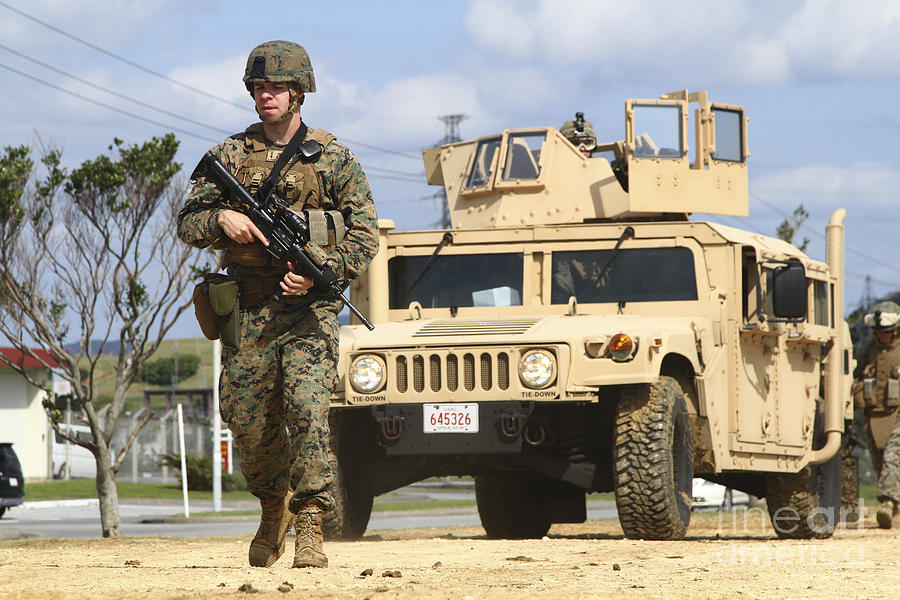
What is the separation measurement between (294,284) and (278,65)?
94cm

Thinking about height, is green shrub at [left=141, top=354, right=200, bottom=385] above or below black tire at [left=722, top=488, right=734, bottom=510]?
above

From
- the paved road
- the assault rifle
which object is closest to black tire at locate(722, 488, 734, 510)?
the paved road

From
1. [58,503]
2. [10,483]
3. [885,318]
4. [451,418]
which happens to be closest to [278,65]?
[451,418]

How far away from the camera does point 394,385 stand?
9.43m

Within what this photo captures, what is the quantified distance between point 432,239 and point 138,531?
9.72 m

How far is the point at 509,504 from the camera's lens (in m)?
12.3

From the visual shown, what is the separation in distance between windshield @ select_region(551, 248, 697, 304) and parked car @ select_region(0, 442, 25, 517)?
49.2 ft

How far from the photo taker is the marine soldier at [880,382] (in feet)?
45.2

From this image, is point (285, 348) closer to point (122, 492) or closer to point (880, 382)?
point (880, 382)

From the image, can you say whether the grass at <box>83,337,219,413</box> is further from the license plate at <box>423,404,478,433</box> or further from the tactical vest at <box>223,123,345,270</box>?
the tactical vest at <box>223,123,345,270</box>

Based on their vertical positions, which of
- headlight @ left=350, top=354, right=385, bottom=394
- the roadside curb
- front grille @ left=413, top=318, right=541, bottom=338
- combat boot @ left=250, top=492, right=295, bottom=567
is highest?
front grille @ left=413, top=318, right=541, bottom=338

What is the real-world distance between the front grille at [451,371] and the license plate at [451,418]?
11 centimetres

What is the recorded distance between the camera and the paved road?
19.0 meters

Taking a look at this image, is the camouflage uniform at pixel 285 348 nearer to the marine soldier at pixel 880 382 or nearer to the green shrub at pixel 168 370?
the marine soldier at pixel 880 382
